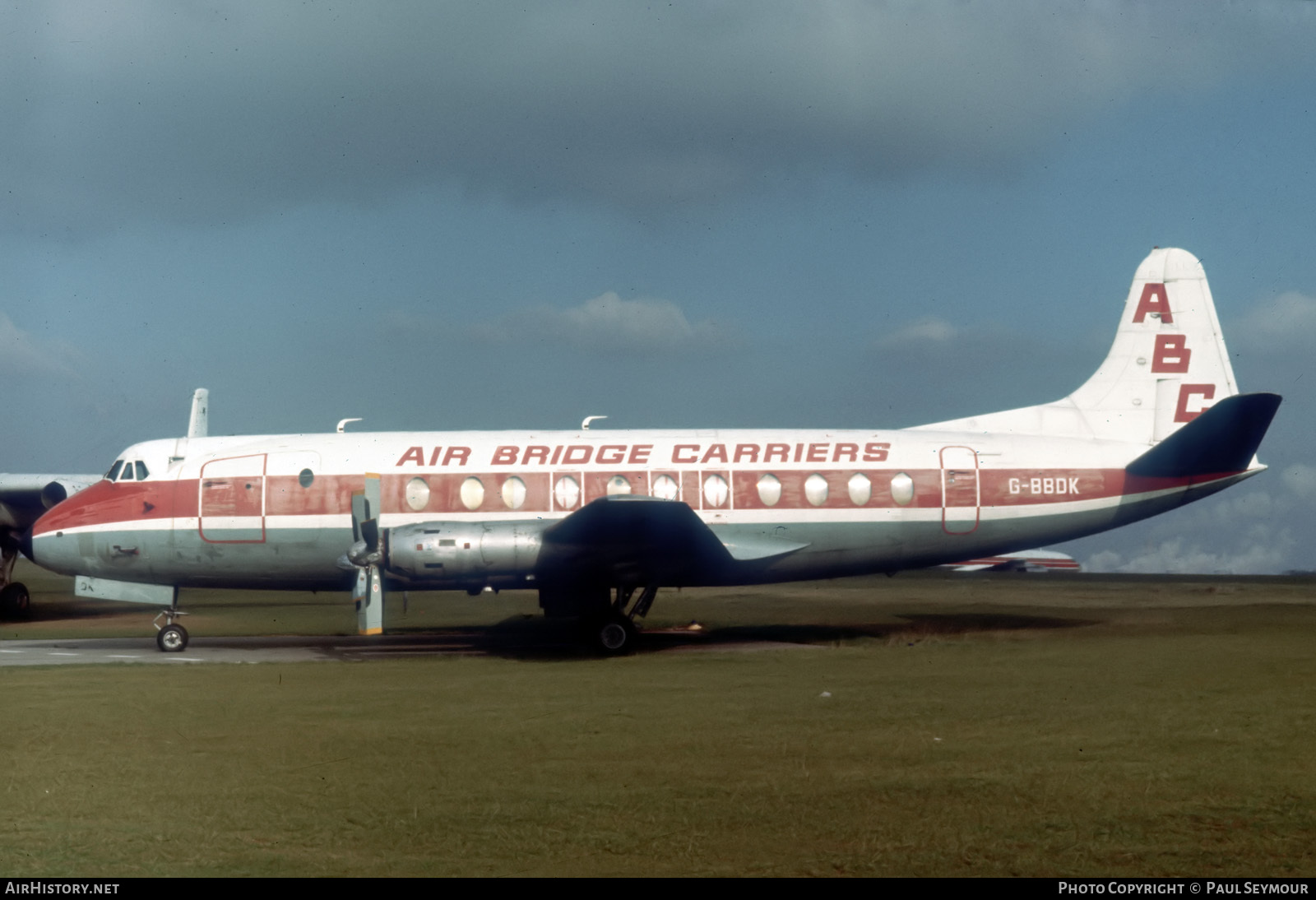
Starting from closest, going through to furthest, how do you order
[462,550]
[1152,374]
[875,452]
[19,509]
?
[462,550] < [875,452] < [1152,374] < [19,509]

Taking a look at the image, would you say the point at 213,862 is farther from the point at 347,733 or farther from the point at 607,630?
the point at 607,630

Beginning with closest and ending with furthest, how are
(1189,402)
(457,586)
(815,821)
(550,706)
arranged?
(815,821) < (550,706) < (457,586) < (1189,402)

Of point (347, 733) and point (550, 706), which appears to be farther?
point (550, 706)

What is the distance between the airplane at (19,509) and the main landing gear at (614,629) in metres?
14.5

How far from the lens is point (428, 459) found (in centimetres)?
2059

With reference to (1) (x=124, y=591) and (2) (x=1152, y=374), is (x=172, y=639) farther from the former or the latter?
(2) (x=1152, y=374)

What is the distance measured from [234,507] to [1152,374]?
17388 mm

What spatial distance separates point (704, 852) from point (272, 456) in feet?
51.5

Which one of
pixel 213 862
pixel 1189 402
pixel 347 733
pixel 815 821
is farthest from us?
pixel 1189 402

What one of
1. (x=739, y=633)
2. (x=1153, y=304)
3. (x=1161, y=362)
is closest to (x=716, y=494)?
(x=739, y=633)

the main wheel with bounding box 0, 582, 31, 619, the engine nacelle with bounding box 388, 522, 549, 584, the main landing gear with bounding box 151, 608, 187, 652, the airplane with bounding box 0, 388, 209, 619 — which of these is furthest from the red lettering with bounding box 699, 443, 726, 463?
the main wheel with bounding box 0, 582, 31, 619

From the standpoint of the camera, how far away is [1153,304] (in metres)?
22.5

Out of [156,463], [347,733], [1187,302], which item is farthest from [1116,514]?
[156,463]

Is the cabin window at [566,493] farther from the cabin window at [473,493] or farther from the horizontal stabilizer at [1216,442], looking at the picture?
the horizontal stabilizer at [1216,442]
